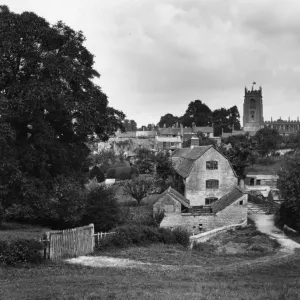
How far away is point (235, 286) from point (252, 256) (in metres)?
11.2

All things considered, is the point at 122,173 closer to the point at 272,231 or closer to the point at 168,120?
the point at 272,231

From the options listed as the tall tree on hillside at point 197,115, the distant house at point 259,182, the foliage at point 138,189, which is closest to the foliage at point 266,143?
the distant house at point 259,182

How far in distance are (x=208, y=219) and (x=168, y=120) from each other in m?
115

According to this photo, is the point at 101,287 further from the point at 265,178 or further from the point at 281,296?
the point at 265,178

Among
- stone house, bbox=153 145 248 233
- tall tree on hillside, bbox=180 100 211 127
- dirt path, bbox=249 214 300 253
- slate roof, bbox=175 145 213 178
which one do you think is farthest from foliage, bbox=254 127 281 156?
tall tree on hillside, bbox=180 100 211 127

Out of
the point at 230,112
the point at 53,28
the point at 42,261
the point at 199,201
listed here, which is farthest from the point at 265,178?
the point at 230,112

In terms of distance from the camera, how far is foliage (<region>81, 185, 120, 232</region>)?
105 ft

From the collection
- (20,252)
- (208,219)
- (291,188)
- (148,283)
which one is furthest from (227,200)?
(148,283)

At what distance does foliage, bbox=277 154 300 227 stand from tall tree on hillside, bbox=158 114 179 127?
367ft

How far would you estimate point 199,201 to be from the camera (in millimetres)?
46219

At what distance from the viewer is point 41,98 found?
25.0 meters

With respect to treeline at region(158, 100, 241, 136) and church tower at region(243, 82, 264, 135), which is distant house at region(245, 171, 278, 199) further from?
church tower at region(243, 82, 264, 135)

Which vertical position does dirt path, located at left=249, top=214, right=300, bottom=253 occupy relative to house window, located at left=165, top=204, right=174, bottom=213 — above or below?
below

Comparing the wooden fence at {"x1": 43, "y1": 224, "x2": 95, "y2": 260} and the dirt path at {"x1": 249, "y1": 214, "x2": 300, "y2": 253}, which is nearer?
the wooden fence at {"x1": 43, "y1": 224, "x2": 95, "y2": 260}
